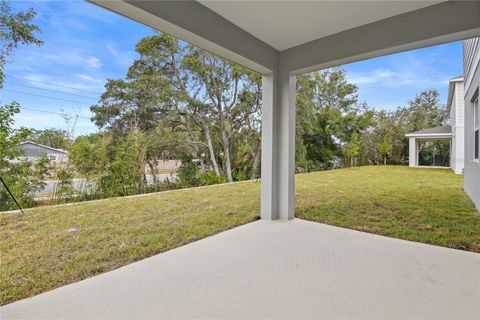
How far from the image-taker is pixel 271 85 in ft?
11.8

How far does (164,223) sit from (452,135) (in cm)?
990

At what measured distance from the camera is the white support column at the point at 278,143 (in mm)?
3615

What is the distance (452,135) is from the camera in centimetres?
841

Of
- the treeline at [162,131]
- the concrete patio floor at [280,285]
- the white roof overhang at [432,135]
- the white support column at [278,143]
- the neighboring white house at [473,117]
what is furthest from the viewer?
the white roof overhang at [432,135]

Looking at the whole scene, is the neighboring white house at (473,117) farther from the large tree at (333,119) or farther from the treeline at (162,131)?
the large tree at (333,119)

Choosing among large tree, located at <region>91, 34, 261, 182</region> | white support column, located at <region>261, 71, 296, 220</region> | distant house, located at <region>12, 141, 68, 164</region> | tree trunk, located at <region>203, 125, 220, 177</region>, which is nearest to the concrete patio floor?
white support column, located at <region>261, 71, 296, 220</region>

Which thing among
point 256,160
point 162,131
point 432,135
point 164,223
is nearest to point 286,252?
point 164,223

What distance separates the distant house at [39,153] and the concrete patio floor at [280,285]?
2.04 metres

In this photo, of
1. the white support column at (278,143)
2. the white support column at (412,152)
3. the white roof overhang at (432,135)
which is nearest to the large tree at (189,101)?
the white support column at (278,143)

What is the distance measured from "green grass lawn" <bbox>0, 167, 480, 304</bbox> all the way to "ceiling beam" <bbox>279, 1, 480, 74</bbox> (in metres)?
2.25

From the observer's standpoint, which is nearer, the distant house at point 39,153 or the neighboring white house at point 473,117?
the distant house at point 39,153

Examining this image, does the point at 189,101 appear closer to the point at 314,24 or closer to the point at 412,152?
the point at 314,24

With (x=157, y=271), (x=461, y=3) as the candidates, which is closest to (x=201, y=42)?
(x=157, y=271)

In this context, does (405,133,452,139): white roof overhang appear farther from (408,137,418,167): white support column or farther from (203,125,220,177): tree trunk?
(203,125,220,177): tree trunk
